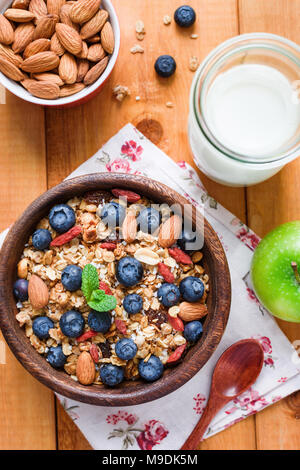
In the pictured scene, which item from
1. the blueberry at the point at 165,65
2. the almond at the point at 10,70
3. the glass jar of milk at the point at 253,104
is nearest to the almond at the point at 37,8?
the almond at the point at 10,70

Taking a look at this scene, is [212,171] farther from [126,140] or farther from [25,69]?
[25,69]

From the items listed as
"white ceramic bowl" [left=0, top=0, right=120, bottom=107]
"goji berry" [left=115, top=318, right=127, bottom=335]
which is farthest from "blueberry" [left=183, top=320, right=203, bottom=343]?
"white ceramic bowl" [left=0, top=0, right=120, bottom=107]

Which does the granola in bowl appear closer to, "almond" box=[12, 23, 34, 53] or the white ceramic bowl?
the white ceramic bowl

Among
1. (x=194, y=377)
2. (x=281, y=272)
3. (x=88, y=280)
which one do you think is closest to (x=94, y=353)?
(x=88, y=280)

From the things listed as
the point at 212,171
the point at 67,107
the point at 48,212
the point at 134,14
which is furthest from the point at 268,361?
the point at 134,14

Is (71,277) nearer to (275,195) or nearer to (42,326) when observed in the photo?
(42,326)
